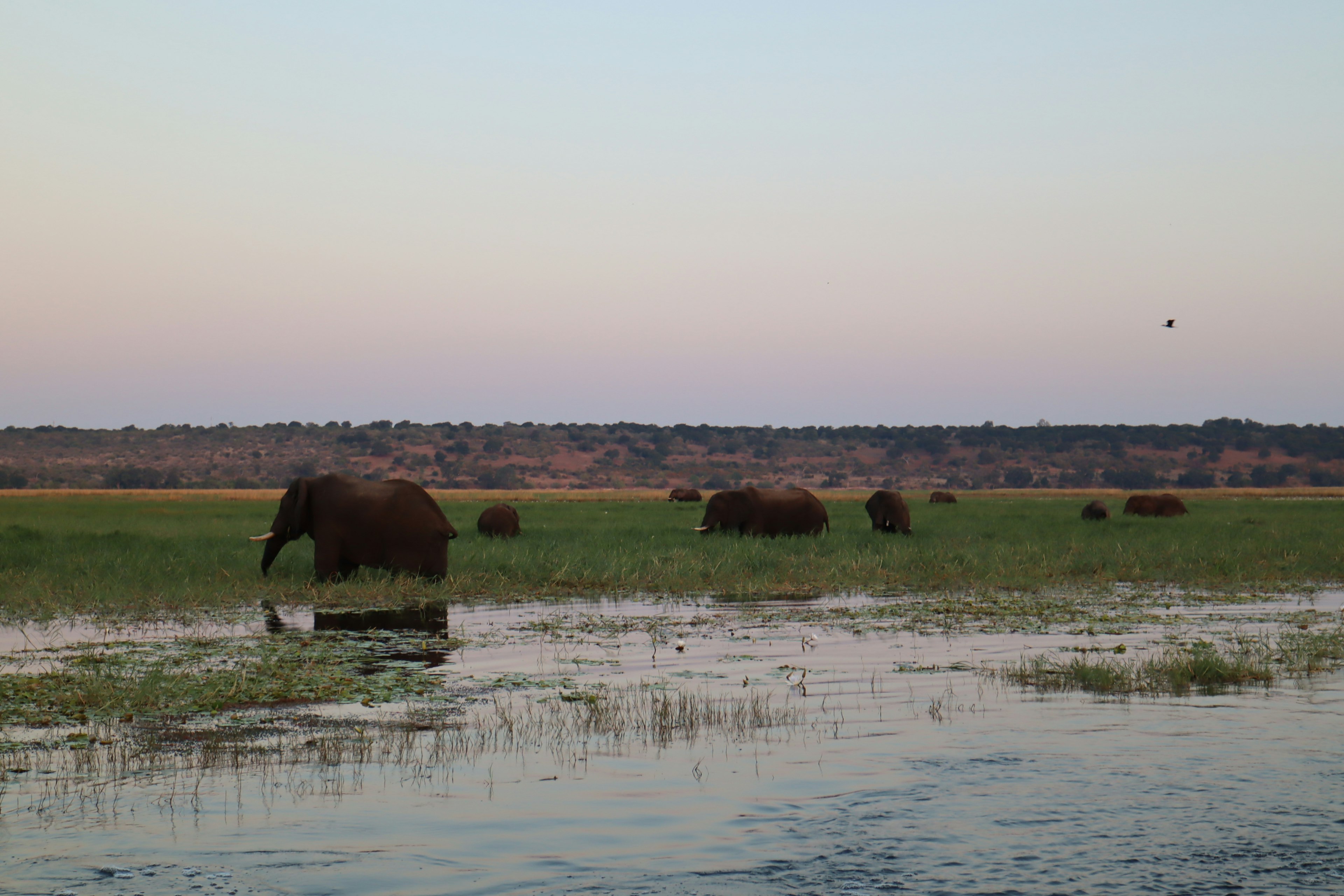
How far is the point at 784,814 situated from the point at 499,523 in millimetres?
26169

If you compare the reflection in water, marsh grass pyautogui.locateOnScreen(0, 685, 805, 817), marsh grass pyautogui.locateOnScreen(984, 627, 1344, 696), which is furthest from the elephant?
marsh grass pyautogui.locateOnScreen(0, 685, 805, 817)

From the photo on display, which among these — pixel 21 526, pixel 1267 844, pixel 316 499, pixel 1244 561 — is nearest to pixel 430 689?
pixel 1267 844

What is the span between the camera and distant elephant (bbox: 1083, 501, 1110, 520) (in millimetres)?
40156

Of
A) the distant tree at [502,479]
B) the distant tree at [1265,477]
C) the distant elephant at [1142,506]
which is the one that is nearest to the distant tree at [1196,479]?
the distant tree at [1265,477]

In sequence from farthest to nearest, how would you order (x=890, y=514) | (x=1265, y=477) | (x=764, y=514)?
(x=1265, y=477)
(x=890, y=514)
(x=764, y=514)

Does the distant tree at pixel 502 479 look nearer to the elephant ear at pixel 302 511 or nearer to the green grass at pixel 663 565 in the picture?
the green grass at pixel 663 565

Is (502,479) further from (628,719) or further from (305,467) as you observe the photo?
→ (628,719)

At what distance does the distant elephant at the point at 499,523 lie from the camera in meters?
31.8

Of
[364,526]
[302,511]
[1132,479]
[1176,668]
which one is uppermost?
[302,511]

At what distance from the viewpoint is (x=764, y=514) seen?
31.4 m

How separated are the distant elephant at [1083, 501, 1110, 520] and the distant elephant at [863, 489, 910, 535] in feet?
32.3

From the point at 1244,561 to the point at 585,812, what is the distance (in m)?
20.2

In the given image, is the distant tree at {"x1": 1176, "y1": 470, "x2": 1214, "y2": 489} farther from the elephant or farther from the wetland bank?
the wetland bank

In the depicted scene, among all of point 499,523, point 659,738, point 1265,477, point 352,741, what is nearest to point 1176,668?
point 659,738
